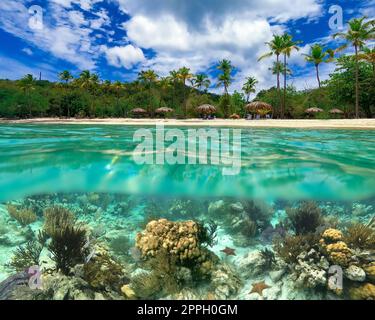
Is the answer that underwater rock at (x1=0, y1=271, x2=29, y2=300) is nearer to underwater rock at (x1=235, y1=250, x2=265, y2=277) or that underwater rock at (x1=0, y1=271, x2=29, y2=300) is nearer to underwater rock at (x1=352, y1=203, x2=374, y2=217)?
underwater rock at (x1=235, y1=250, x2=265, y2=277)

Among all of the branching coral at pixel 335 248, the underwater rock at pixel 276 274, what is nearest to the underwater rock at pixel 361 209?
the branching coral at pixel 335 248

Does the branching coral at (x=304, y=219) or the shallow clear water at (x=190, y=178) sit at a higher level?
the shallow clear water at (x=190, y=178)

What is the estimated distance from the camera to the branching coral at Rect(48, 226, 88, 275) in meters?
5.69

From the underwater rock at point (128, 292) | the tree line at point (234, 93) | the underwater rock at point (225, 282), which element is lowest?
the underwater rock at point (128, 292)

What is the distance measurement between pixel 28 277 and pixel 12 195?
145 inches

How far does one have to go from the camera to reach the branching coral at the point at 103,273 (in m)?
5.29

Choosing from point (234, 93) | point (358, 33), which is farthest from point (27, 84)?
point (358, 33)

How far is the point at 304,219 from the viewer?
722 centimetres

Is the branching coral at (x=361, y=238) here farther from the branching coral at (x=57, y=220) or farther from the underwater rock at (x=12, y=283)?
the underwater rock at (x=12, y=283)

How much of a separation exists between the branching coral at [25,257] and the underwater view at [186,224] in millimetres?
26

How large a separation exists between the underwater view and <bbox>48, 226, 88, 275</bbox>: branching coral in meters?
0.02

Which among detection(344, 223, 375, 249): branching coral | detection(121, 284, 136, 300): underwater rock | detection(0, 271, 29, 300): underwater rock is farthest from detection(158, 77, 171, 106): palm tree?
detection(121, 284, 136, 300): underwater rock
